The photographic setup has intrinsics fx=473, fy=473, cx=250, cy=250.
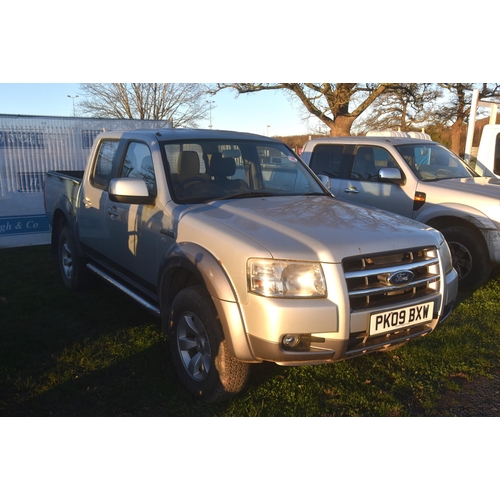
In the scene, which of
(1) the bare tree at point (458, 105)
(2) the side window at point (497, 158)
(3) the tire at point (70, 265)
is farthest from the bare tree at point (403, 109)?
(3) the tire at point (70, 265)

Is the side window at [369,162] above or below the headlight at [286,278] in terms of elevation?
above

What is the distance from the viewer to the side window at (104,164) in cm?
491

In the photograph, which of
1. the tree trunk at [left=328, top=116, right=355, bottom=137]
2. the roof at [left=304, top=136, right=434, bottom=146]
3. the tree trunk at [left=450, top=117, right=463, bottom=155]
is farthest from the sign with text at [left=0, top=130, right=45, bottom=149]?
the tree trunk at [left=450, top=117, right=463, bottom=155]

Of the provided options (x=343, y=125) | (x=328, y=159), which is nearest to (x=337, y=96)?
(x=343, y=125)

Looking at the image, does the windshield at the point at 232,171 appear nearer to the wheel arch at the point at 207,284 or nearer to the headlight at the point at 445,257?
the wheel arch at the point at 207,284

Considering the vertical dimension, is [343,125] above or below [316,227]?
above

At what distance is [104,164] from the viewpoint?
16.6ft

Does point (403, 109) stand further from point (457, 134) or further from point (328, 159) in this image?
point (328, 159)

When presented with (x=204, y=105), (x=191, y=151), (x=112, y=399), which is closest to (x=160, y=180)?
(x=191, y=151)

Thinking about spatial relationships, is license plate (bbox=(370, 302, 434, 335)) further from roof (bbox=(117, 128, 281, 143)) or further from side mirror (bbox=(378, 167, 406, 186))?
side mirror (bbox=(378, 167, 406, 186))

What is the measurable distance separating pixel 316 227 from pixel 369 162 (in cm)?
413

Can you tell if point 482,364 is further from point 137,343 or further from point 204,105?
point 204,105

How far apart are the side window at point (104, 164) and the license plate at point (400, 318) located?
3192mm

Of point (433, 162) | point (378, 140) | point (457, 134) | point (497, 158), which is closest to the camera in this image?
point (433, 162)
